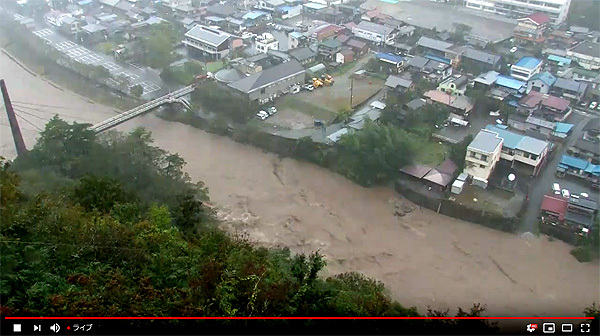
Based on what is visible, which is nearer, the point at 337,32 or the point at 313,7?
the point at 337,32

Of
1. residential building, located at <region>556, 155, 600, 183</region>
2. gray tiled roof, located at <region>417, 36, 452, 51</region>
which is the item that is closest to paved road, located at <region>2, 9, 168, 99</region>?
gray tiled roof, located at <region>417, 36, 452, 51</region>

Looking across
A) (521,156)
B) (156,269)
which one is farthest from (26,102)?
(521,156)

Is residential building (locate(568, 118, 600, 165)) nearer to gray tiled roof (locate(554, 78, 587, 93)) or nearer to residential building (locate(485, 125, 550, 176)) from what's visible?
residential building (locate(485, 125, 550, 176))

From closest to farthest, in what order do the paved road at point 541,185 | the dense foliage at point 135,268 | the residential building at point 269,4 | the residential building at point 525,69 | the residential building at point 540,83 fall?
1. the dense foliage at point 135,268
2. the paved road at point 541,185
3. the residential building at point 540,83
4. the residential building at point 525,69
5. the residential building at point 269,4

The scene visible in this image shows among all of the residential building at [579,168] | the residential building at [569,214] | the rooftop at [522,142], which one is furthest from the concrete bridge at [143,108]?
the residential building at [579,168]

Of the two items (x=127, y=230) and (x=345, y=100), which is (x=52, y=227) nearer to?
(x=127, y=230)

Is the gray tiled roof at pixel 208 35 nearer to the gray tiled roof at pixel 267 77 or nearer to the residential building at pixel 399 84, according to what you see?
the gray tiled roof at pixel 267 77
